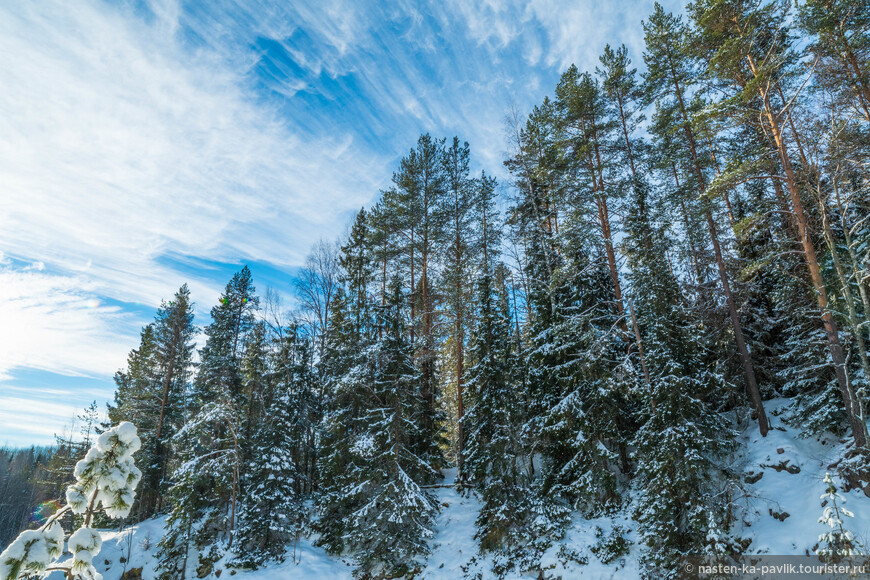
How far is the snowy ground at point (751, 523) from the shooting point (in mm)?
9383

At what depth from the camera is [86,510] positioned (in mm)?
3443

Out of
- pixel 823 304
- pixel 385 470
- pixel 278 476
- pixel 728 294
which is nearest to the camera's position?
pixel 823 304

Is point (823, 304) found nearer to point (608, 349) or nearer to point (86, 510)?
point (608, 349)

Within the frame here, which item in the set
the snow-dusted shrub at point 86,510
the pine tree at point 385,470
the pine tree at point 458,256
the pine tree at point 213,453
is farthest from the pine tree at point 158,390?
the snow-dusted shrub at point 86,510

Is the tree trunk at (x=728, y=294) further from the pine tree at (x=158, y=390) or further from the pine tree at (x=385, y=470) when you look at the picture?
the pine tree at (x=158, y=390)

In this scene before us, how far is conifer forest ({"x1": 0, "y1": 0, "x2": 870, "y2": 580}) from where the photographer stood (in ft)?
35.4

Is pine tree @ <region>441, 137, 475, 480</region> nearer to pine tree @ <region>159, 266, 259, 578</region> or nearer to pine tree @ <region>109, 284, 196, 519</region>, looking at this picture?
pine tree @ <region>159, 266, 259, 578</region>

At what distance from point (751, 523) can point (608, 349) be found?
6.05 m

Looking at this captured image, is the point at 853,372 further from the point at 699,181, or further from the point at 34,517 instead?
the point at 34,517

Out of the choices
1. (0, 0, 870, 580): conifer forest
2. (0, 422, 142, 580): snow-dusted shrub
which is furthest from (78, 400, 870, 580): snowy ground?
(0, 422, 142, 580): snow-dusted shrub

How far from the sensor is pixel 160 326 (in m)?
27.8

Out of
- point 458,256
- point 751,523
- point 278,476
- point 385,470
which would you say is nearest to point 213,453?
point 278,476

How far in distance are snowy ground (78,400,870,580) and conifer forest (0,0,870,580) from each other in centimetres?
10

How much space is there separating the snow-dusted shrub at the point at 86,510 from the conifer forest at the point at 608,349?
11648 millimetres
